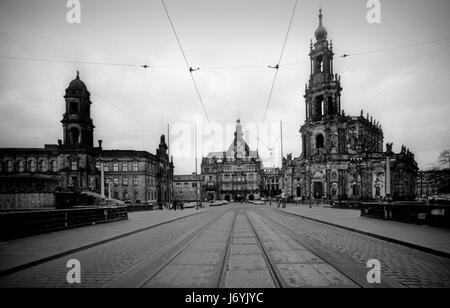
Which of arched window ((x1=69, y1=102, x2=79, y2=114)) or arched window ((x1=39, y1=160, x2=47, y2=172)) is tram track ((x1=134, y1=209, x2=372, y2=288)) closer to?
arched window ((x1=69, y1=102, x2=79, y2=114))

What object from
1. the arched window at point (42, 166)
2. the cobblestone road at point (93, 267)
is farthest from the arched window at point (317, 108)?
the cobblestone road at point (93, 267)

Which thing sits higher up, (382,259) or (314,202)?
(382,259)

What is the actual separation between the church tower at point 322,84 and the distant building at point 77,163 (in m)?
37.2

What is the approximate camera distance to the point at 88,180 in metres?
54.7

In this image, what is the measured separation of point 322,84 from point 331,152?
13459mm

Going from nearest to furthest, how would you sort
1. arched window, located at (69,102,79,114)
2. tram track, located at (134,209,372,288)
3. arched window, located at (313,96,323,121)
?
1. tram track, located at (134,209,372,288)
2. arched window, located at (69,102,79,114)
3. arched window, located at (313,96,323,121)

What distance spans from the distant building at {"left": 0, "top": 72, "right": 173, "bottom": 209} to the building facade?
125 ft

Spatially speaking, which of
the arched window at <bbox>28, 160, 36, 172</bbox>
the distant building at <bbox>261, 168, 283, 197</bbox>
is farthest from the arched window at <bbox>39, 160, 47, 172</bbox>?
the distant building at <bbox>261, 168, 283, 197</bbox>

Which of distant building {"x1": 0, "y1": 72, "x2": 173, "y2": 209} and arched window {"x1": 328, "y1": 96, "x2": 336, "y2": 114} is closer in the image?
distant building {"x1": 0, "y1": 72, "x2": 173, "y2": 209}

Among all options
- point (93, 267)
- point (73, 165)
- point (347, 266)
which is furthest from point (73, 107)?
point (347, 266)

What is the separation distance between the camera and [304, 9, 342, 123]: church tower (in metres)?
60.9
